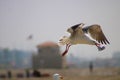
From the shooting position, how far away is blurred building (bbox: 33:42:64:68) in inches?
2542

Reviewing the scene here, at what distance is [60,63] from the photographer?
64.8 metres

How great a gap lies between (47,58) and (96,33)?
56225 millimetres

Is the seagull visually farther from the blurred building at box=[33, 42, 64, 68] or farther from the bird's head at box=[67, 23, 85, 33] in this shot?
the blurred building at box=[33, 42, 64, 68]

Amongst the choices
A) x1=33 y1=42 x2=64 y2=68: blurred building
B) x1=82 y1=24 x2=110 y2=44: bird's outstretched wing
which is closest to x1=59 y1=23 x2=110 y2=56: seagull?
x1=82 y1=24 x2=110 y2=44: bird's outstretched wing

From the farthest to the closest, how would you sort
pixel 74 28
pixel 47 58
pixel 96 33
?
pixel 47 58 → pixel 96 33 → pixel 74 28

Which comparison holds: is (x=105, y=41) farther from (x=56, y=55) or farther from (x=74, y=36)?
(x=56, y=55)

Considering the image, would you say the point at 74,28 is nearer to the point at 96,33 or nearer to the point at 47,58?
the point at 96,33

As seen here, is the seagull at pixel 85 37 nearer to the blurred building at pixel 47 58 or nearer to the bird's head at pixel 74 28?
the bird's head at pixel 74 28

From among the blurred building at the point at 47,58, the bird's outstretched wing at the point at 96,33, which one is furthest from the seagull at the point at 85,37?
the blurred building at the point at 47,58

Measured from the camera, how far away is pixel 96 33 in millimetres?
8977

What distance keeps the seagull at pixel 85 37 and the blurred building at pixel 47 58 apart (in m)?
55.4

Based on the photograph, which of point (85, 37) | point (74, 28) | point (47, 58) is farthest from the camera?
point (47, 58)

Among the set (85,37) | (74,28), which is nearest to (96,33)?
(85,37)

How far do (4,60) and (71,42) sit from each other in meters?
109
